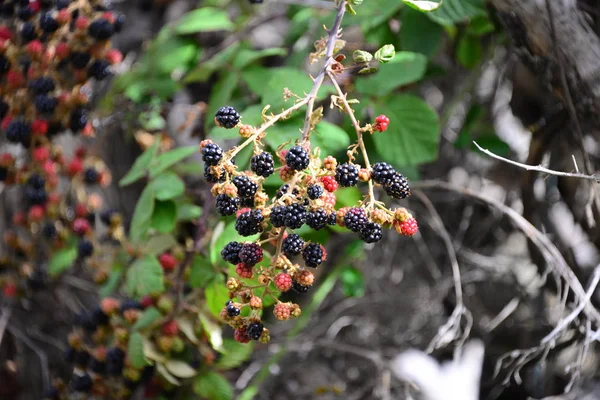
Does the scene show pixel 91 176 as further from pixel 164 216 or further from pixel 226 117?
pixel 226 117

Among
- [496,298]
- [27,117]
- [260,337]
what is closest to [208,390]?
[260,337]

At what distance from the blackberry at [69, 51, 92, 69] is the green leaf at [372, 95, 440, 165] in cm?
74

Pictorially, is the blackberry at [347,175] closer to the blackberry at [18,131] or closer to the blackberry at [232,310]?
the blackberry at [232,310]

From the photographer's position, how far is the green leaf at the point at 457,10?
1444mm

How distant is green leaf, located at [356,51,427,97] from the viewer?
1.53 metres

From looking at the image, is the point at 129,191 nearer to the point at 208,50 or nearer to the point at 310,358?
the point at 208,50

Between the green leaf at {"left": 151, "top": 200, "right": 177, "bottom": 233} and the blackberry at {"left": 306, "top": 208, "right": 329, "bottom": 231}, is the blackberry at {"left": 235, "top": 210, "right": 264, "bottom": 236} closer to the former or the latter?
the blackberry at {"left": 306, "top": 208, "right": 329, "bottom": 231}

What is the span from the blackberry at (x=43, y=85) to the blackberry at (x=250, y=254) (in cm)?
82

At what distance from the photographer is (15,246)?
72.6 inches

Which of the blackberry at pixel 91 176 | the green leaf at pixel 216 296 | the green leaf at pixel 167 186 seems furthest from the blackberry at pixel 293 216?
the blackberry at pixel 91 176

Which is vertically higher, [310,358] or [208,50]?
[208,50]

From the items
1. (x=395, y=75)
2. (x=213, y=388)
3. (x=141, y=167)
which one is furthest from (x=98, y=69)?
(x=213, y=388)

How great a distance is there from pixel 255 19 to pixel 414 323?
115 cm

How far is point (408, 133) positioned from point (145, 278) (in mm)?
711
